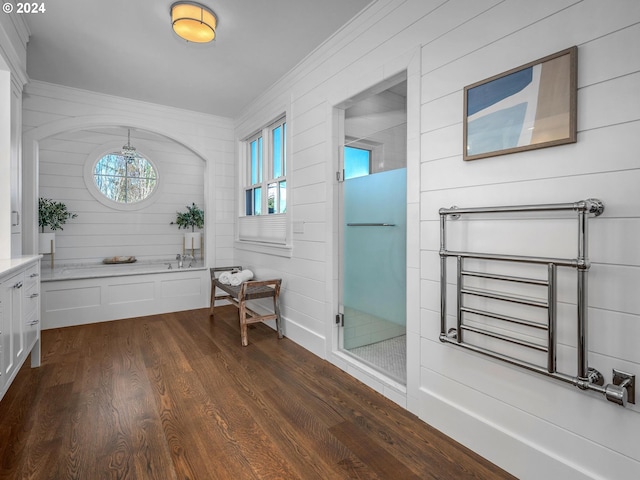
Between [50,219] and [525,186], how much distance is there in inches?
200

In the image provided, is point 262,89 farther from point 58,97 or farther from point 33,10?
point 58,97

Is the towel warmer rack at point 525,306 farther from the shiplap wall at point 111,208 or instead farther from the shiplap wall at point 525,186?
the shiplap wall at point 111,208

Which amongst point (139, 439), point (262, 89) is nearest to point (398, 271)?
point (139, 439)

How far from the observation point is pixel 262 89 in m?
3.70

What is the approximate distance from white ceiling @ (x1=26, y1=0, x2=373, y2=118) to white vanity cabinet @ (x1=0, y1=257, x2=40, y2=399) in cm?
185

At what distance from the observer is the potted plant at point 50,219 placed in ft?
13.1

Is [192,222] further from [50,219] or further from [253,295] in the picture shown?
[253,295]

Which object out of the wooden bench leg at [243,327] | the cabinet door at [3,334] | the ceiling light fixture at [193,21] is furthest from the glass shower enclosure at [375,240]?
the cabinet door at [3,334]

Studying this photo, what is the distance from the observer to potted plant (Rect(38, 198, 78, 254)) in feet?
13.1

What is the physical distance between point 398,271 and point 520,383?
3.38ft

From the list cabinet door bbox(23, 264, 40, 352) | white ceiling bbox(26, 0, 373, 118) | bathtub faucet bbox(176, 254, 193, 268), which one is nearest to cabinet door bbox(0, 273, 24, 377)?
cabinet door bbox(23, 264, 40, 352)

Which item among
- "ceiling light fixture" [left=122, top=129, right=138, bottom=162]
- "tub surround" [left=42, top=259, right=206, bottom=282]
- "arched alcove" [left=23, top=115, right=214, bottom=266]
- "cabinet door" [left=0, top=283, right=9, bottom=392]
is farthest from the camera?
"ceiling light fixture" [left=122, top=129, right=138, bottom=162]

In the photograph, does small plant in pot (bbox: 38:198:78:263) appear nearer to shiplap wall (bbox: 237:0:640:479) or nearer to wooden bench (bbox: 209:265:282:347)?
wooden bench (bbox: 209:265:282:347)

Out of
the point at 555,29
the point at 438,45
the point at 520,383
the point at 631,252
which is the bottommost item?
the point at 520,383
